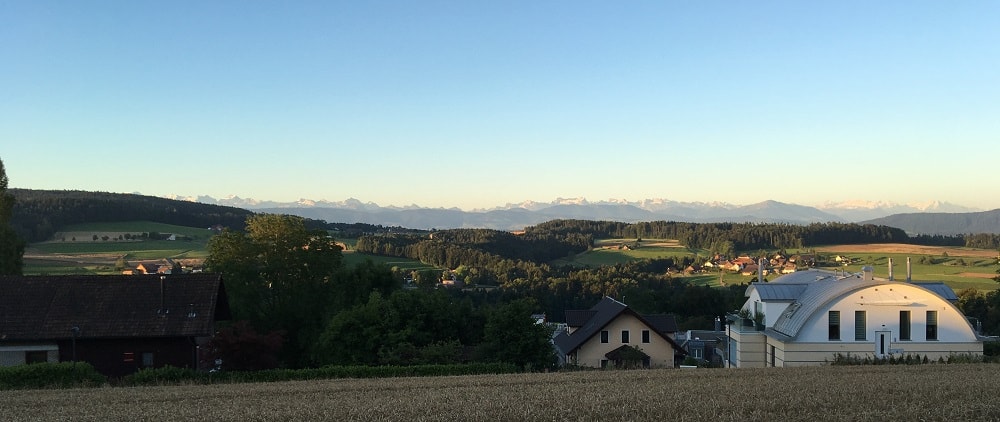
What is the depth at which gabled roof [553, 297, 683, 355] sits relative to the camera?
4134cm

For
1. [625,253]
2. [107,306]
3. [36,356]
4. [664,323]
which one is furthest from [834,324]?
[625,253]

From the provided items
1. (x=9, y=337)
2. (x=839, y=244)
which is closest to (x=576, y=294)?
(x=839, y=244)

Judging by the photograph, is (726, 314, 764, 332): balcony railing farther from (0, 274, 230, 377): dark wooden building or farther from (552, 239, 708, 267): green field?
(552, 239, 708, 267): green field

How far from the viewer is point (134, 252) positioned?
96.5 meters

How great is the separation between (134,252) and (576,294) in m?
59.4

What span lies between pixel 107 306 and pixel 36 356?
3006 millimetres

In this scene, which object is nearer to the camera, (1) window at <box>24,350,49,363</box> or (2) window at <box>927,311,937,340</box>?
(1) window at <box>24,350,49,363</box>

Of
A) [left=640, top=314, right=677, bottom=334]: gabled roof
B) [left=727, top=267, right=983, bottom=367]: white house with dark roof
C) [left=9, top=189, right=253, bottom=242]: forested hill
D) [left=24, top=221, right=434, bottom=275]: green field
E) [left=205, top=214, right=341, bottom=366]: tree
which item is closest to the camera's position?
[left=727, top=267, right=983, bottom=367]: white house with dark roof

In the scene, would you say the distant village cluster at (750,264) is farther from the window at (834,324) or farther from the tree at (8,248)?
the tree at (8,248)

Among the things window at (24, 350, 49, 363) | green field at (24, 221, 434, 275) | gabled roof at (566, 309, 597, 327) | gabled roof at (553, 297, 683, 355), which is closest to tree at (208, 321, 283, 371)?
window at (24, 350, 49, 363)

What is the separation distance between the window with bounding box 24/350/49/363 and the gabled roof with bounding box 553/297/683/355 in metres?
26.0

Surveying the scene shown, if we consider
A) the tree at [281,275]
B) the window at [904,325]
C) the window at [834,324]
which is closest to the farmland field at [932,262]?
the window at [904,325]

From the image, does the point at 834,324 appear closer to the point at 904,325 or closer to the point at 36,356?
the point at 904,325

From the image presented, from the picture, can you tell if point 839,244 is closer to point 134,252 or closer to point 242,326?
point 134,252
